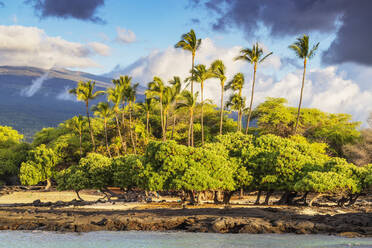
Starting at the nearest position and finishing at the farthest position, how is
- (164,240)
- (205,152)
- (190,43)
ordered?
(164,240) → (205,152) → (190,43)

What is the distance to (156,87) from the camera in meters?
50.4

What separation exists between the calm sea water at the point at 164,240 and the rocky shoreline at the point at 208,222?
3.03 feet

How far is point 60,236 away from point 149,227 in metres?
5.49

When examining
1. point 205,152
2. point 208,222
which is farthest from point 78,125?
point 208,222

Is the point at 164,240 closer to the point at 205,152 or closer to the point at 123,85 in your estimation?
the point at 205,152

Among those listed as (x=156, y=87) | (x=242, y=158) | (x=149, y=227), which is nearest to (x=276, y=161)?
(x=242, y=158)

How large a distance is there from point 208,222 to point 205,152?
8.80 metres

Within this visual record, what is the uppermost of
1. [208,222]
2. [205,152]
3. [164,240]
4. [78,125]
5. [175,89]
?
[175,89]

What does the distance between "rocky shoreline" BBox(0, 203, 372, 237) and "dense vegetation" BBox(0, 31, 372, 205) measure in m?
3.84

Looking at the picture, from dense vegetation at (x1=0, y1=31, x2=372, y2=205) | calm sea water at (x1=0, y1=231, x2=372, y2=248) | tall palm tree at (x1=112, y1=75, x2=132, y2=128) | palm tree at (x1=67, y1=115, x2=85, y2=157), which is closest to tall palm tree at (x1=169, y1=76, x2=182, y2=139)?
dense vegetation at (x1=0, y1=31, x2=372, y2=205)

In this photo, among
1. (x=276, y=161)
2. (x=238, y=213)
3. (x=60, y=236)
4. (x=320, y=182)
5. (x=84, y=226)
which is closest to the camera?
(x=60, y=236)

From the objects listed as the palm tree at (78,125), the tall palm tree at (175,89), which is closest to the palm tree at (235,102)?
the tall palm tree at (175,89)

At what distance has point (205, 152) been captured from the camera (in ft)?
115

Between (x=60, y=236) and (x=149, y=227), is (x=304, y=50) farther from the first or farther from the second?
(x=60, y=236)
